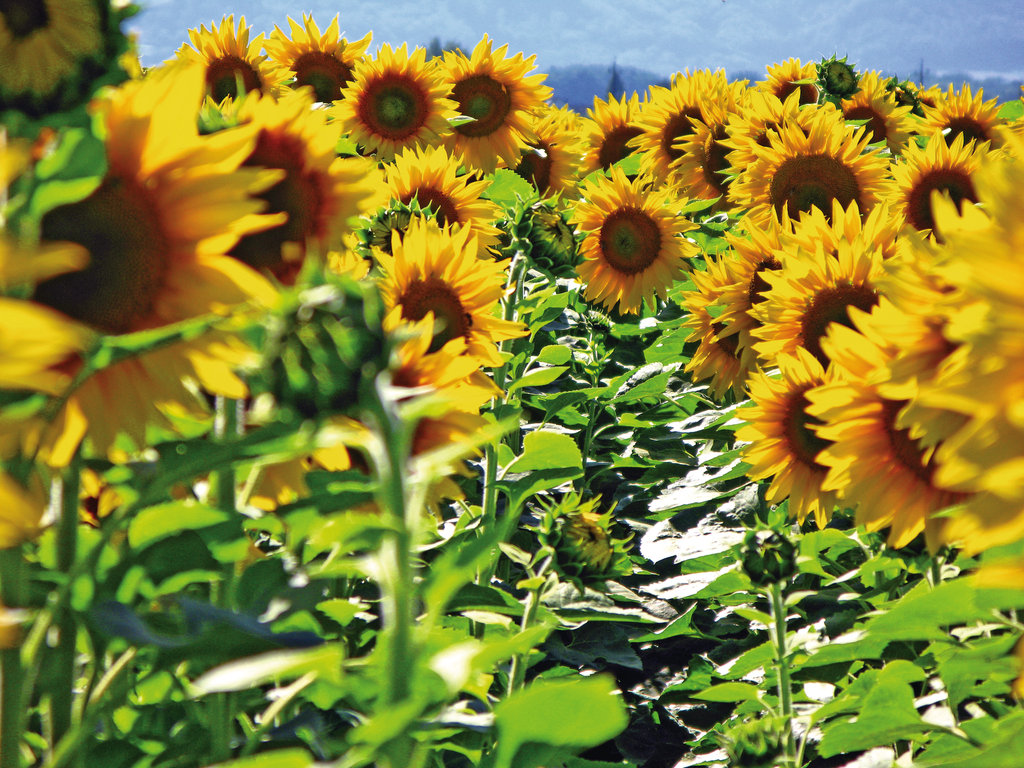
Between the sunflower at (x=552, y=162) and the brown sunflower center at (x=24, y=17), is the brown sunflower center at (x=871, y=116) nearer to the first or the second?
the sunflower at (x=552, y=162)

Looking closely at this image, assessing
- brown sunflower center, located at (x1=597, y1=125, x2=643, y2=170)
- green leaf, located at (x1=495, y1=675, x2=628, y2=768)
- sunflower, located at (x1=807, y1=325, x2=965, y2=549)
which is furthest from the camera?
brown sunflower center, located at (x1=597, y1=125, x2=643, y2=170)

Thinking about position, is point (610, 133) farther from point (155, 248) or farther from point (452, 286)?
point (155, 248)

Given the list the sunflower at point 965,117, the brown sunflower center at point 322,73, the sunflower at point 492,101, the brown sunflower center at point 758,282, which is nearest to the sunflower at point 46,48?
the brown sunflower center at point 758,282

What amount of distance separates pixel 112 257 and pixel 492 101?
11.8 ft

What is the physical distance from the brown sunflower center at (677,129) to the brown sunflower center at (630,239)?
1.03 metres

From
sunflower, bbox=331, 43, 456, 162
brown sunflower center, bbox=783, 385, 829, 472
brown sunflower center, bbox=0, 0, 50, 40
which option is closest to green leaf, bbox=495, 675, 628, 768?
brown sunflower center, bbox=0, 0, 50, 40

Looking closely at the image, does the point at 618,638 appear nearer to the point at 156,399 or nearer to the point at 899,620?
the point at 899,620

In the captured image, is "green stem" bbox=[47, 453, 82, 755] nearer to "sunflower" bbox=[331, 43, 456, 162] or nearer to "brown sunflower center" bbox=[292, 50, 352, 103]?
"sunflower" bbox=[331, 43, 456, 162]

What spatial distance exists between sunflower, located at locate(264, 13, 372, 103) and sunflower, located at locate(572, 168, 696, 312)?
1381 mm

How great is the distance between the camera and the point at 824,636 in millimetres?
1923

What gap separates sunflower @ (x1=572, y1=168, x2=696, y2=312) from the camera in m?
3.64

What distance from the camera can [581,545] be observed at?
1.42 meters

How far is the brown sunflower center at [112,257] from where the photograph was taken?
2.75 feet

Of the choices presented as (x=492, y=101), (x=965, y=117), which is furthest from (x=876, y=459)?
(x=965, y=117)
